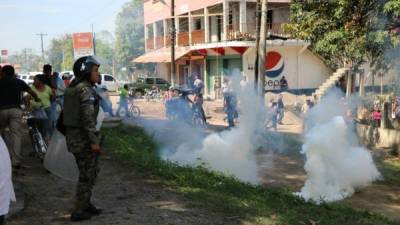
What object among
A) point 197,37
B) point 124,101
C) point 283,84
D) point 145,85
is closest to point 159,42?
point 145,85

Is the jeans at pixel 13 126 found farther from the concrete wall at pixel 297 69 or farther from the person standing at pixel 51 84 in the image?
→ the concrete wall at pixel 297 69

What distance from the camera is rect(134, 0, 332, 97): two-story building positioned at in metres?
33.1

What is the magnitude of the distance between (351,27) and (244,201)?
7.95 meters

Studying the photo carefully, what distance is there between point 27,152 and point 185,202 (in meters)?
4.83

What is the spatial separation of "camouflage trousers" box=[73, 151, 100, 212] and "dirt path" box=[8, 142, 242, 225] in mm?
218

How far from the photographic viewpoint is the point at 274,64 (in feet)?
110

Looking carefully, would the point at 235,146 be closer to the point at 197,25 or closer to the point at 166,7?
the point at 197,25

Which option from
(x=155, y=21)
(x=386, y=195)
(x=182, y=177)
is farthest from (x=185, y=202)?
(x=155, y=21)

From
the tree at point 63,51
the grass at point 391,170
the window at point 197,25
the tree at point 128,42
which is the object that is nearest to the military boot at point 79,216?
the grass at point 391,170

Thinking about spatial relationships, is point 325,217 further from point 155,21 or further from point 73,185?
point 155,21

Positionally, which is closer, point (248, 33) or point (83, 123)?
point (83, 123)

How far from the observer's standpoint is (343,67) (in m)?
30.5

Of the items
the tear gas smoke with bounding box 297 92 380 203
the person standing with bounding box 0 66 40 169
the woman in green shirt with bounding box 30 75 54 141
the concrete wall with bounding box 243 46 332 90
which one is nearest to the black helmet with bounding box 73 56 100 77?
the person standing with bounding box 0 66 40 169

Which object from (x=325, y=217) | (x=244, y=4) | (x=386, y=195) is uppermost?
(x=244, y=4)
